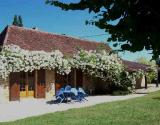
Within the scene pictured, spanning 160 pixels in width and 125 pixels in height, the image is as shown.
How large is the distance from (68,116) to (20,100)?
8.92 metres

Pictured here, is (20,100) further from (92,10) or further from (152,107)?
(92,10)

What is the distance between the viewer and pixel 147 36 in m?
3.12

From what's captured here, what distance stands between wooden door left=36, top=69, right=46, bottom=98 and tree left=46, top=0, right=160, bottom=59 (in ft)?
69.9

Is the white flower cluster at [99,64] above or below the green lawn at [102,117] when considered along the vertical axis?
above

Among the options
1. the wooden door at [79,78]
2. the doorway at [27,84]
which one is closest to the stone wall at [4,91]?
the doorway at [27,84]

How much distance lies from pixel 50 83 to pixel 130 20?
74.2ft

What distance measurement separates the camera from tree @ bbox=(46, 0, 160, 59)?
3055 millimetres

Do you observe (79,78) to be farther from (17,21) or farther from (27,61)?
(17,21)

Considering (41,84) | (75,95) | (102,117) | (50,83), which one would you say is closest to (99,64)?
(50,83)

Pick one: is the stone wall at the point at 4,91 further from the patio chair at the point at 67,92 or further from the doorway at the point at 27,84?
the patio chair at the point at 67,92

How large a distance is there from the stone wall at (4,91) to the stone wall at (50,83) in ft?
11.2

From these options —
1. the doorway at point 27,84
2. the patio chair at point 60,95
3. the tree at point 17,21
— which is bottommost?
the patio chair at point 60,95

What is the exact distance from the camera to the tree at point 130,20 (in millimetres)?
3055

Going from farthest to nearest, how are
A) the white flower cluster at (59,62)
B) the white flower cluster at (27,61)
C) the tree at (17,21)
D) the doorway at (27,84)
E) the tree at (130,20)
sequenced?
the tree at (17,21) → the doorway at (27,84) → the white flower cluster at (59,62) → the white flower cluster at (27,61) → the tree at (130,20)
